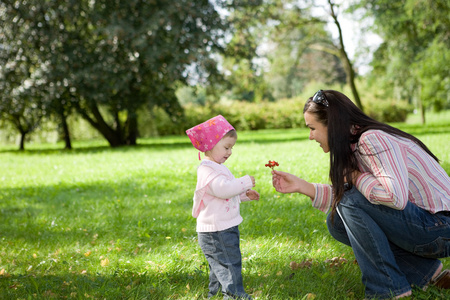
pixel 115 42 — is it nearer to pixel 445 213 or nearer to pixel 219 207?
pixel 219 207

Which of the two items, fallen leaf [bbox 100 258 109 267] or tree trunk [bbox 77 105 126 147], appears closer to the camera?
fallen leaf [bbox 100 258 109 267]

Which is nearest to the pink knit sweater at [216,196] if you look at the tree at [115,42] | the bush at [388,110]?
the tree at [115,42]

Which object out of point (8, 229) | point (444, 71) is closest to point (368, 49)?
point (444, 71)

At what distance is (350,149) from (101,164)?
8.92 metres

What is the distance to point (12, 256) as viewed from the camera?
378cm

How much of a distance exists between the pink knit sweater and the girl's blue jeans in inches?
2.4

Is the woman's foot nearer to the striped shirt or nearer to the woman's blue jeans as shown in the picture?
the woman's blue jeans

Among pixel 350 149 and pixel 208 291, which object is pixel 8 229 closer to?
pixel 208 291

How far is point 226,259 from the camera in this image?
2600 millimetres

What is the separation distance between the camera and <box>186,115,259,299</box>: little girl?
2553mm

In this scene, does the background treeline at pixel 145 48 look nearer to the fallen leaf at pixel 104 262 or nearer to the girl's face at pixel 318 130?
the fallen leaf at pixel 104 262

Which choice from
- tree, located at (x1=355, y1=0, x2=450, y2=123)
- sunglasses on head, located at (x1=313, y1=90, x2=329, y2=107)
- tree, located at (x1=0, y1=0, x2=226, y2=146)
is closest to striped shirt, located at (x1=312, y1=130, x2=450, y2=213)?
sunglasses on head, located at (x1=313, y1=90, x2=329, y2=107)

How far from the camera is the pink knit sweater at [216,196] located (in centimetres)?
252

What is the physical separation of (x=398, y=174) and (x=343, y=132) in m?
0.38
